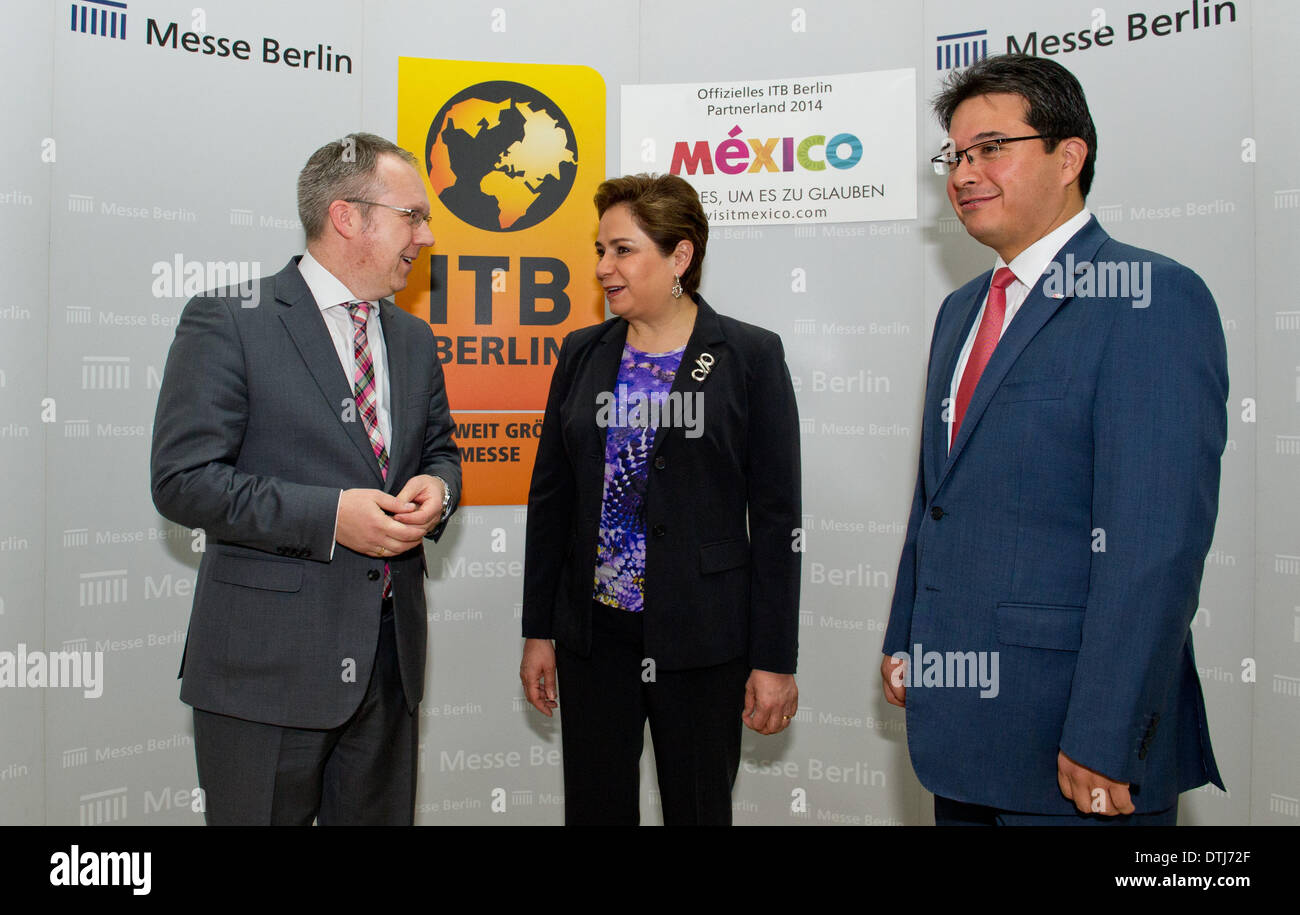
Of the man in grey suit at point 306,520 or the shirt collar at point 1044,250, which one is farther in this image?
Answer: the man in grey suit at point 306,520

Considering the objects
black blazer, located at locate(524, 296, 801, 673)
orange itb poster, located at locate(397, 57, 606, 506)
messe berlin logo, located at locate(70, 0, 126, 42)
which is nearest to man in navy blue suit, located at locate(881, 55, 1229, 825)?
black blazer, located at locate(524, 296, 801, 673)

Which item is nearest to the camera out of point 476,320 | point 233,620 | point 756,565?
point 233,620

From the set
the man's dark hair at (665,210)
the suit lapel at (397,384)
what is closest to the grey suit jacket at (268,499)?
the suit lapel at (397,384)

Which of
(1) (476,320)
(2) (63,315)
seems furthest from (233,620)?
(1) (476,320)

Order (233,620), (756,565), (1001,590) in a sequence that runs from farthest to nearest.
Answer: (756,565), (233,620), (1001,590)

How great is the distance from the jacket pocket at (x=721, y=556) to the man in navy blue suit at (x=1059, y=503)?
0.58 m

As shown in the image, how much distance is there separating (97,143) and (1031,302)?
2844 mm

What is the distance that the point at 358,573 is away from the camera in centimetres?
197

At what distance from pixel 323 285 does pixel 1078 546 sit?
1773 mm

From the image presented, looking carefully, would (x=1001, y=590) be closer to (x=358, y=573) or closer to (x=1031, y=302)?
(x=1031, y=302)

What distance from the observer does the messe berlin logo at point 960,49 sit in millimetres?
3084

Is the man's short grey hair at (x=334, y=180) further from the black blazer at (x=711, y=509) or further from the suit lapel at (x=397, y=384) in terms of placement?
the black blazer at (x=711, y=509)

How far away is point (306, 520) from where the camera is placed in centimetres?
184

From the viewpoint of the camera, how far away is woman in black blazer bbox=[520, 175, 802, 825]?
2229mm
